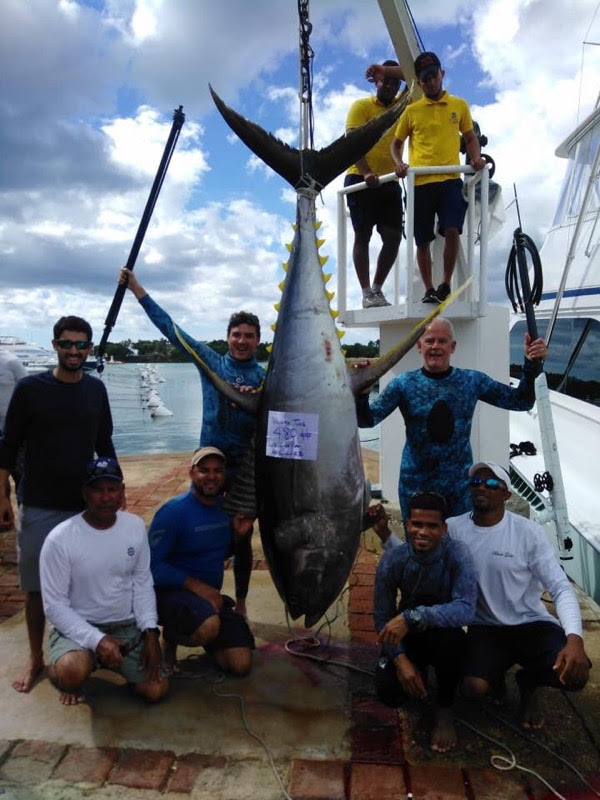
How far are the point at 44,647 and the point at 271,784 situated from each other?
147 centimetres

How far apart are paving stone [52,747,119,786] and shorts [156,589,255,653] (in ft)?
2.01

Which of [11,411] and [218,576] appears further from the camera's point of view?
[218,576]

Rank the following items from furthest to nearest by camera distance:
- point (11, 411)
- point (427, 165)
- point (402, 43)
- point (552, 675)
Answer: point (402, 43) → point (427, 165) → point (11, 411) → point (552, 675)

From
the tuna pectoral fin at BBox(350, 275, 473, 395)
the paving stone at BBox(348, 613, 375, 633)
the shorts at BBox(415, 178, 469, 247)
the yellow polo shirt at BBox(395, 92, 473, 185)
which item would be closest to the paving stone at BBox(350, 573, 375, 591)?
the paving stone at BBox(348, 613, 375, 633)

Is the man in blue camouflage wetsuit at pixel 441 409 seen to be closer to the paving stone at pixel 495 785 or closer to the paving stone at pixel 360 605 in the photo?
the paving stone at pixel 360 605

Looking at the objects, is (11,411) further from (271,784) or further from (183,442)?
(183,442)

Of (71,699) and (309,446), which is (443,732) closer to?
(309,446)

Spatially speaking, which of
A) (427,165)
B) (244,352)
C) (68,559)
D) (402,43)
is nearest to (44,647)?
(68,559)

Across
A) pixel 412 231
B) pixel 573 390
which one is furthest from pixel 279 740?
pixel 573 390

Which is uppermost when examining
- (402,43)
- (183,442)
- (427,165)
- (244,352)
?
(402,43)

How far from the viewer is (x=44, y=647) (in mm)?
2930

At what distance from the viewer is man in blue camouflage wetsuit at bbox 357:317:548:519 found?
2.71 metres

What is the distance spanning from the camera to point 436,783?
197cm

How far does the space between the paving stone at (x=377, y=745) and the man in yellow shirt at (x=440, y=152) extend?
2717 millimetres
